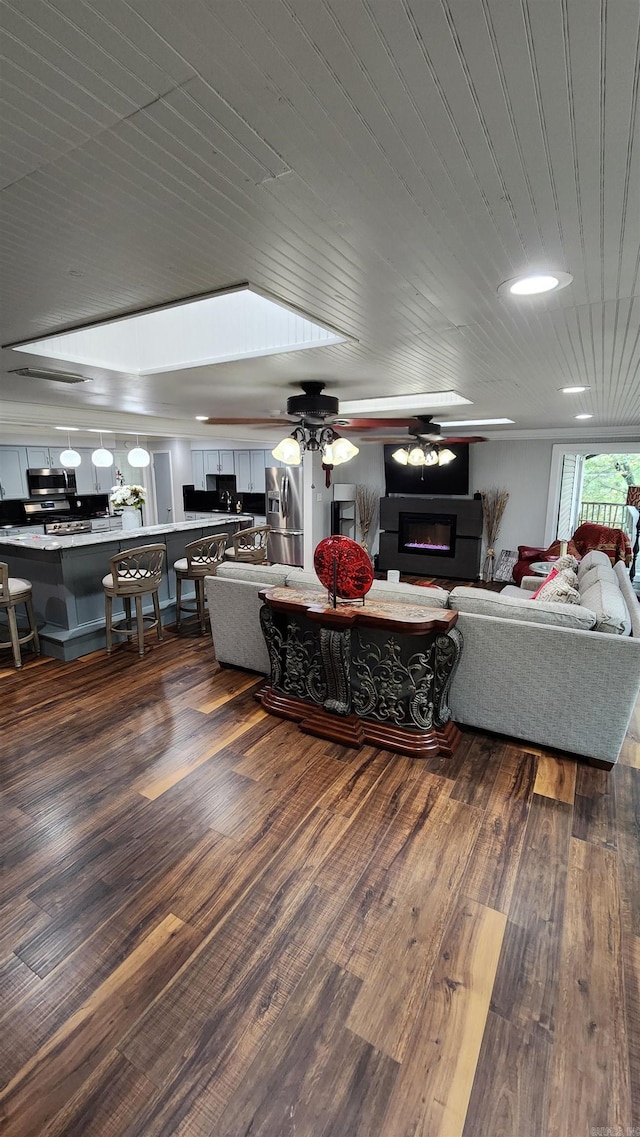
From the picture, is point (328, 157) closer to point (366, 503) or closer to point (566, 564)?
point (566, 564)

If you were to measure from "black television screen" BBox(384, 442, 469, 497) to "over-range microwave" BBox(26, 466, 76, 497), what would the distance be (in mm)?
5396

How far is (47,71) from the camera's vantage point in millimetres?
704

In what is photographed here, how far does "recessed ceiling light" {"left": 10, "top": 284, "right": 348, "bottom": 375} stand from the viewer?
2.28m

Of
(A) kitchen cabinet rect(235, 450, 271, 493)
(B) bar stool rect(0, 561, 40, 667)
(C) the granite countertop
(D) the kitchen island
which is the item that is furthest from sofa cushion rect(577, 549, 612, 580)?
(A) kitchen cabinet rect(235, 450, 271, 493)

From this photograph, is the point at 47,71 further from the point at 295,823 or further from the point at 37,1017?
the point at 295,823

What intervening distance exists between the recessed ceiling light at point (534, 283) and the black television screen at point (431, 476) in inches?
224

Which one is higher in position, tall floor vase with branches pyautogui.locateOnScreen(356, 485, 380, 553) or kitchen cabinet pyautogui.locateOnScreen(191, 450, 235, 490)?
kitchen cabinet pyautogui.locateOnScreen(191, 450, 235, 490)

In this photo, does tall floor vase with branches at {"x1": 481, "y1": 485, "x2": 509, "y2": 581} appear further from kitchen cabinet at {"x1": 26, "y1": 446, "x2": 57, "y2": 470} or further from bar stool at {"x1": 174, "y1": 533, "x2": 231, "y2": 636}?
kitchen cabinet at {"x1": 26, "y1": 446, "x2": 57, "y2": 470}

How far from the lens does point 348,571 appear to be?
2969 millimetres

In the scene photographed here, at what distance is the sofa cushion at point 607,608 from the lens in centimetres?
257

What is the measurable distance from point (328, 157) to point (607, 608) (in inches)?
100

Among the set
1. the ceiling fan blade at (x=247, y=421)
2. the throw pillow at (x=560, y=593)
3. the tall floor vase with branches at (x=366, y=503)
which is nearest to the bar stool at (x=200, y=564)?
the ceiling fan blade at (x=247, y=421)

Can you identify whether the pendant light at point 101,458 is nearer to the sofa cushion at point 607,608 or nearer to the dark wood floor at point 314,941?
the dark wood floor at point 314,941

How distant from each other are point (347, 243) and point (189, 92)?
1.91 feet
